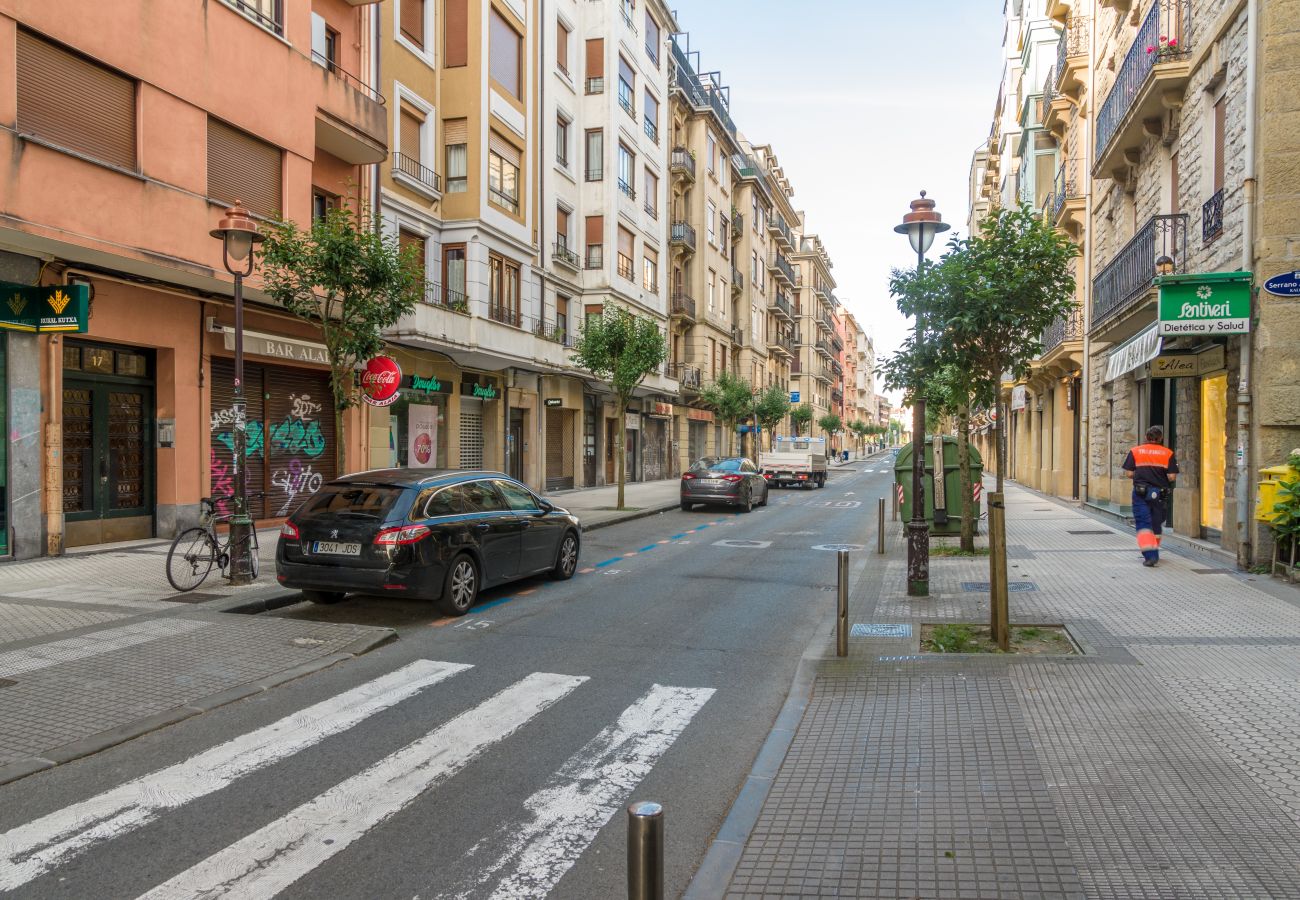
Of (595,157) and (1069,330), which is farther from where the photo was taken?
(595,157)

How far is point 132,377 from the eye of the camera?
13.3m

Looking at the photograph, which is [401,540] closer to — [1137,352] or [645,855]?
[645,855]

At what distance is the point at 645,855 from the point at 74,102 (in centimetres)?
1303

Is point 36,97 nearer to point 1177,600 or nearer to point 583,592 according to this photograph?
point 583,592

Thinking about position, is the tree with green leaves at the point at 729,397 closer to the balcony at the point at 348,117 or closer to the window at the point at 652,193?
the window at the point at 652,193

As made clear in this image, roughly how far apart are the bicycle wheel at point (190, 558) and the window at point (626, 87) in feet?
83.4

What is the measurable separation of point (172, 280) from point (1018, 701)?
1259 cm

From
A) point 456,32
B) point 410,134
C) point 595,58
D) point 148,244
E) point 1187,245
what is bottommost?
point 148,244

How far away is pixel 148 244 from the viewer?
11.8 meters

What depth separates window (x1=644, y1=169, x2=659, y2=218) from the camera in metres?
34.9

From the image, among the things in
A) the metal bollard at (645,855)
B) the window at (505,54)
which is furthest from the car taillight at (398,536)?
the window at (505,54)

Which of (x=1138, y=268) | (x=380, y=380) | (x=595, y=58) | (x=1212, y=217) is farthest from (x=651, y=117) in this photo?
(x=1212, y=217)

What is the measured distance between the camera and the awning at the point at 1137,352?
1156 cm

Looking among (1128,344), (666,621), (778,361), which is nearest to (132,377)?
(666,621)
